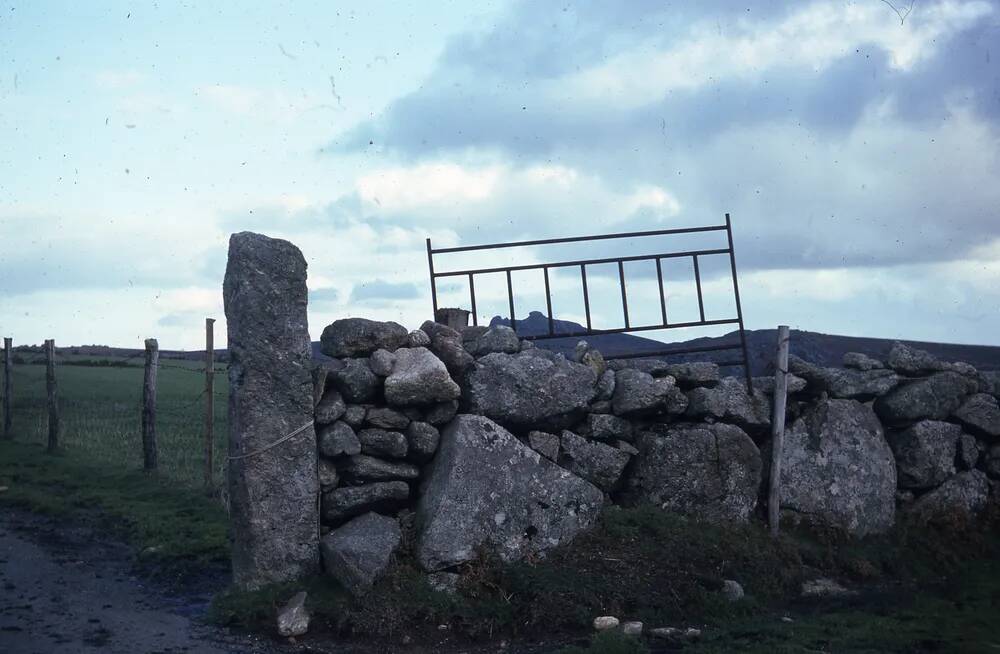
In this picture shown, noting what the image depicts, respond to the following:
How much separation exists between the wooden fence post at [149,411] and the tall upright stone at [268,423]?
6.58 metres

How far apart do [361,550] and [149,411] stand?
25.6ft

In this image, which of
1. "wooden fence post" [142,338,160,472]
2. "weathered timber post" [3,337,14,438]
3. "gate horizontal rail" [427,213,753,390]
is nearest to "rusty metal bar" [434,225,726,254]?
"gate horizontal rail" [427,213,753,390]

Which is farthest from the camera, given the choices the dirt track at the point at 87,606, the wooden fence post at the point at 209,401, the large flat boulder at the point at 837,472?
the wooden fence post at the point at 209,401

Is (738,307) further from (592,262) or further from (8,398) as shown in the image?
(8,398)

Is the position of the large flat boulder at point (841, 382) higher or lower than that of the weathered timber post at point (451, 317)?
lower

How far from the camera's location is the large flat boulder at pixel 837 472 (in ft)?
33.1

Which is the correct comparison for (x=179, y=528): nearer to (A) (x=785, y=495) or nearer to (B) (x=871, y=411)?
(A) (x=785, y=495)

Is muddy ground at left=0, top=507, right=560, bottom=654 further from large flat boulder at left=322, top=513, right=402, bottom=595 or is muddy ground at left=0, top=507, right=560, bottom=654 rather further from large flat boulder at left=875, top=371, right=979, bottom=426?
large flat boulder at left=875, top=371, right=979, bottom=426

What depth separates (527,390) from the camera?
9086mm

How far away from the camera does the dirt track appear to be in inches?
283

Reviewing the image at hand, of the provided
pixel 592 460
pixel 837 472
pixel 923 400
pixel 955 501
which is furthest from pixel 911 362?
pixel 592 460

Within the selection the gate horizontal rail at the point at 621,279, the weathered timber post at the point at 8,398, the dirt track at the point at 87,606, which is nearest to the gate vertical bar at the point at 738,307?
the gate horizontal rail at the point at 621,279

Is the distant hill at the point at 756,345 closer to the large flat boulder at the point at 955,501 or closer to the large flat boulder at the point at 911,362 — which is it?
the large flat boulder at the point at 911,362

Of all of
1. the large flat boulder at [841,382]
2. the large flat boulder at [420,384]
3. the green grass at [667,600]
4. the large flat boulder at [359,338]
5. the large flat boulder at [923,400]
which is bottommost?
the green grass at [667,600]
